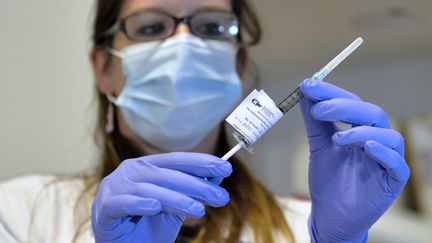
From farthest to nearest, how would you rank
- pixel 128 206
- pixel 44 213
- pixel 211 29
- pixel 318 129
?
1. pixel 211 29
2. pixel 44 213
3. pixel 318 129
4. pixel 128 206

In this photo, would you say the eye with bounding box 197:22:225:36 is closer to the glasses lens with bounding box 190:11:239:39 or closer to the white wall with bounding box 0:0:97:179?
the glasses lens with bounding box 190:11:239:39

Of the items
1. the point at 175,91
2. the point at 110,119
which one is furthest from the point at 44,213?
the point at 175,91

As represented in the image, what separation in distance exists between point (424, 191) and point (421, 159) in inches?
6.8

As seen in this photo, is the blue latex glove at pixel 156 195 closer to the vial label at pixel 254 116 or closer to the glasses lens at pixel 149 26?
the vial label at pixel 254 116

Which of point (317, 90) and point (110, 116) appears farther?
point (110, 116)

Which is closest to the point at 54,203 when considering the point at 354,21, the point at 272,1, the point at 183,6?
the point at 183,6

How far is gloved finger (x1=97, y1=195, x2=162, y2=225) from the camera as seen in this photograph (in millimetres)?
575

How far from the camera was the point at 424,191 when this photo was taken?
2244 millimetres

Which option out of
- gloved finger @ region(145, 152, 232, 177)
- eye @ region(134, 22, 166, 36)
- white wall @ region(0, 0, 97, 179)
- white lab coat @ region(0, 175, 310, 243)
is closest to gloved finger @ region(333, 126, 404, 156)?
gloved finger @ region(145, 152, 232, 177)

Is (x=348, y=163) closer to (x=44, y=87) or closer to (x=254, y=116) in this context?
(x=254, y=116)

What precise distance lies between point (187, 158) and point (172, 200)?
0.21ft

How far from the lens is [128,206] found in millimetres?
577

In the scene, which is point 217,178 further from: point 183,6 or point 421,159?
point 421,159

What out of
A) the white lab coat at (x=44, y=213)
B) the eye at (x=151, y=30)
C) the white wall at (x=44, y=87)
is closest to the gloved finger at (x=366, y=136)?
the white lab coat at (x=44, y=213)
